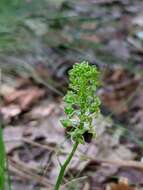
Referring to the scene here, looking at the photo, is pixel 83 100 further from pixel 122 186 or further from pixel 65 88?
pixel 65 88

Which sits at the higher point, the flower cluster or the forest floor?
the forest floor

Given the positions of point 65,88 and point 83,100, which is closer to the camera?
point 83,100

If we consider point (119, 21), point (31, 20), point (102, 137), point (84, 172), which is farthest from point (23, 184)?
point (119, 21)

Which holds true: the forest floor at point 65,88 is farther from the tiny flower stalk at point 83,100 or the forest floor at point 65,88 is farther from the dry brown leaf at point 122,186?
the tiny flower stalk at point 83,100

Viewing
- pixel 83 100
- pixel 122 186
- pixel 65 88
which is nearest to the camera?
pixel 83 100

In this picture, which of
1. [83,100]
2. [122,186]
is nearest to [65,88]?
[122,186]

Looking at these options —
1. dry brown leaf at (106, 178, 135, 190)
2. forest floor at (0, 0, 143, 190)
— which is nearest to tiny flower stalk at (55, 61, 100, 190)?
forest floor at (0, 0, 143, 190)

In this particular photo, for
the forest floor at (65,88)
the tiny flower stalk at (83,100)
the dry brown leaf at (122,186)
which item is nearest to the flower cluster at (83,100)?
the tiny flower stalk at (83,100)

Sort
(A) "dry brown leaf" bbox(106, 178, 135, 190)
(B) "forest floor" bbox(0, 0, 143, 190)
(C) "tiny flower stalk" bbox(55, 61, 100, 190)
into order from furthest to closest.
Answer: (B) "forest floor" bbox(0, 0, 143, 190), (A) "dry brown leaf" bbox(106, 178, 135, 190), (C) "tiny flower stalk" bbox(55, 61, 100, 190)

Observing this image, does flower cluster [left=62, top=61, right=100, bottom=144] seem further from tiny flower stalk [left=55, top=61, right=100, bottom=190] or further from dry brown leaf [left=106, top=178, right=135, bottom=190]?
dry brown leaf [left=106, top=178, right=135, bottom=190]
